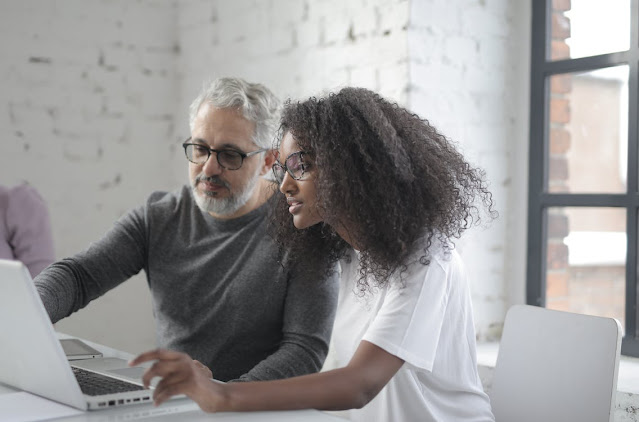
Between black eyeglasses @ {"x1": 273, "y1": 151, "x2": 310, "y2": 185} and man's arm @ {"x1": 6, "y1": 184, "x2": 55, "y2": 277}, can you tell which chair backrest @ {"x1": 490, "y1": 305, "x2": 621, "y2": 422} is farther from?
man's arm @ {"x1": 6, "y1": 184, "x2": 55, "y2": 277}

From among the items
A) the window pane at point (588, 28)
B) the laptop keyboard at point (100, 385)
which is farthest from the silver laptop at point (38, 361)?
the window pane at point (588, 28)

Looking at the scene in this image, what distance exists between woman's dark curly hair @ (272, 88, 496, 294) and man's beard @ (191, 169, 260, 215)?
19.4 inches

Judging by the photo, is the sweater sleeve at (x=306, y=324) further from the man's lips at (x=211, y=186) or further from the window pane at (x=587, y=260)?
the window pane at (x=587, y=260)

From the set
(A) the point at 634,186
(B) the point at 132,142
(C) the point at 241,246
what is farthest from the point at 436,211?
(B) the point at 132,142

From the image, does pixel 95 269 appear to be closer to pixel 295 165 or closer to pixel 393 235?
pixel 295 165

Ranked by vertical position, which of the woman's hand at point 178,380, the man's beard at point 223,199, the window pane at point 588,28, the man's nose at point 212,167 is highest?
the window pane at point 588,28

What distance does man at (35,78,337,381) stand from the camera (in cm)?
189

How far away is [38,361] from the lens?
1.25m

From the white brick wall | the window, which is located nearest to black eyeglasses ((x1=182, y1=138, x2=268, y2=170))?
the white brick wall

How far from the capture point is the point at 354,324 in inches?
65.2

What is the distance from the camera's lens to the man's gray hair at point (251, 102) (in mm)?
2021

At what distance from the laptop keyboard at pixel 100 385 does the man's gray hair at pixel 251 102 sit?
808 millimetres

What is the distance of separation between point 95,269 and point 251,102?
579 mm

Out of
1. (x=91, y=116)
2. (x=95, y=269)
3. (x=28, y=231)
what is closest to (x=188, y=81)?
(x=91, y=116)
